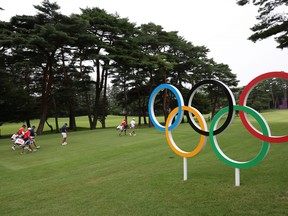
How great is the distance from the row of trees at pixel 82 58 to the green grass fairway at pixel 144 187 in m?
16.4

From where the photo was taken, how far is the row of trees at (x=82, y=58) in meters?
25.7

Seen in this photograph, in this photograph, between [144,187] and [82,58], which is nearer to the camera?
[144,187]

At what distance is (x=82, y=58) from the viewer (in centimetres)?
3250

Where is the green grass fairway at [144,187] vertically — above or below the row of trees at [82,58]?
below

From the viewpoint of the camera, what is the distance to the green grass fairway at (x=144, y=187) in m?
6.04

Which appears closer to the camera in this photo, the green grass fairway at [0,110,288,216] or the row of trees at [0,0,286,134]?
the green grass fairway at [0,110,288,216]

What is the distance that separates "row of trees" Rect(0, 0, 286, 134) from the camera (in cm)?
2569

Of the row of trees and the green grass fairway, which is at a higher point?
the row of trees

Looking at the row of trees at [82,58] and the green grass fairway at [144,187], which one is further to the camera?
the row of trees at [82,58]

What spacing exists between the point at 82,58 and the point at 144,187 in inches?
1074

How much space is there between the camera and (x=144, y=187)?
7.75 metres

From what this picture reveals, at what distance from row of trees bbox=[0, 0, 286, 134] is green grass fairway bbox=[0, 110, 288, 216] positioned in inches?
644

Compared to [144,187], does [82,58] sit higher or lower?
higher

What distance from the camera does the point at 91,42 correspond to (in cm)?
2870
